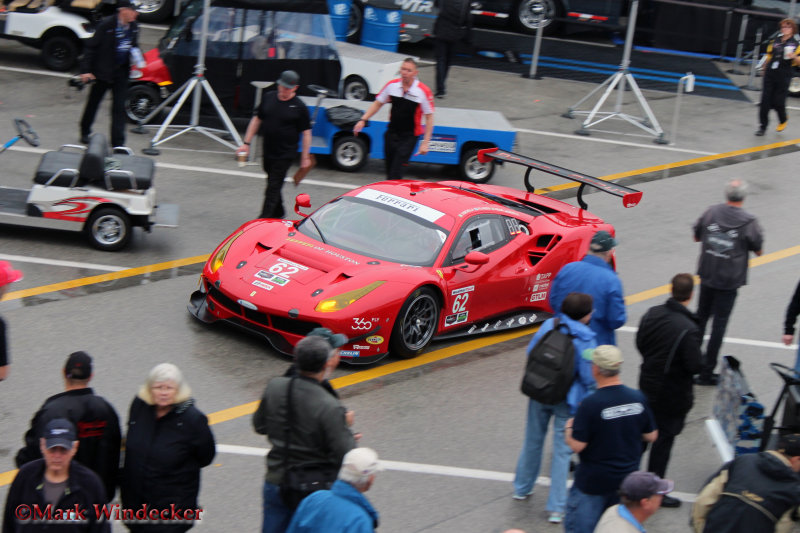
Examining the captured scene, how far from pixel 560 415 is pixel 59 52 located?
1326 centimetres

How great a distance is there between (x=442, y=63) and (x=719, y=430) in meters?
11.9

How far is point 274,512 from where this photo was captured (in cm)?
580

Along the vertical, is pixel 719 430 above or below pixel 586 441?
below

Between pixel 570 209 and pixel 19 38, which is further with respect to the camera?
pixel 19 38

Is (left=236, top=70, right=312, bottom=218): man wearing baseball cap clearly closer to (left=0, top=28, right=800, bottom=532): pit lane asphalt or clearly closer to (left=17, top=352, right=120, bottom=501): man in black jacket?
(left=0, top=28, right=800, bottom=532): pit lane asphalt

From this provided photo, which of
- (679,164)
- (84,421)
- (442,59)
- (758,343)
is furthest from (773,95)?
(84,421)

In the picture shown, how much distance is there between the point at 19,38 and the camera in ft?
57.0

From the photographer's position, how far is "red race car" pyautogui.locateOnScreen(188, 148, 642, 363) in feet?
29.7

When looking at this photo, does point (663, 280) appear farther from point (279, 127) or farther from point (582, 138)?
point (582, 138)

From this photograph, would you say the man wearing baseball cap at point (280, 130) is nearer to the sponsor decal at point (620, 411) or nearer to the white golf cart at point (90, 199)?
the white golf cart at point (90, 199)

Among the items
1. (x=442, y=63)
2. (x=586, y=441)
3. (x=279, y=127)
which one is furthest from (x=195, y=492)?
(x=442, y=63)

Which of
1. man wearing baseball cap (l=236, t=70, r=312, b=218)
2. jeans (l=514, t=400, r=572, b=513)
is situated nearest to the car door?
man wearing baseball cap (l=236, t=70, r=312, b=218)

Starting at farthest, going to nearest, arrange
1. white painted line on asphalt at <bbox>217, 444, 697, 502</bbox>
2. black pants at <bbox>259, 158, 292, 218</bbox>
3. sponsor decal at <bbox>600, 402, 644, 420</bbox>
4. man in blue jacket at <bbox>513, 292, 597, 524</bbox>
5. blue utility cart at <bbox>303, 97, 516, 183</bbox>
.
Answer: blue utility cart at <bbox>303, 97, 516, 183</bbox> → black pants at <bbox>259, 158, 292, 218</bbox> → white painted line on asphalt at <bbox>217, 444, 697, 502</bbox> → man in blue jacket at <bbox>513, 292, 597, 524</bbox> → sponsor decal at <bbox>600, 402, 644, 420</bbox>

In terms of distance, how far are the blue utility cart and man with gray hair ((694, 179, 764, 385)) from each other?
18.2 ft
